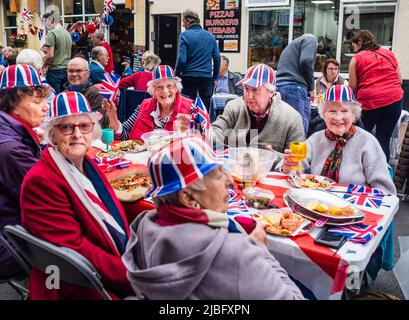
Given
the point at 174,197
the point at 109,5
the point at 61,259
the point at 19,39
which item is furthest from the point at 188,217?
the point at 19,39

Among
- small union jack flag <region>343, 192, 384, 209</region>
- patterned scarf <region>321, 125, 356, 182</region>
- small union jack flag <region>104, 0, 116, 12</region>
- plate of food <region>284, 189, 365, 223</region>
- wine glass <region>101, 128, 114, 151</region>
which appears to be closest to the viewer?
plate of food <region>284, 189, 365, 223</region>

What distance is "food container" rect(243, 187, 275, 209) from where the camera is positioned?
2088mm

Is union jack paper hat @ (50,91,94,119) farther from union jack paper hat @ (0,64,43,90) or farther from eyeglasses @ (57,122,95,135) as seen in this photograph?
union jack paper hat @ (0,64,43,90)

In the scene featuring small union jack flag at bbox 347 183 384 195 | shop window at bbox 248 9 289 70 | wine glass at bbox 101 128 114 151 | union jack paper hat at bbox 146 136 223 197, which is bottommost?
small union jack flag at bbox 347 183 384 195

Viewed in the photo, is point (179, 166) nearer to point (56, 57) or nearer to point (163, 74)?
point (163, 74)

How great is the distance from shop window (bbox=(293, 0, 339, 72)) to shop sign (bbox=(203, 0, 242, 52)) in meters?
1.32

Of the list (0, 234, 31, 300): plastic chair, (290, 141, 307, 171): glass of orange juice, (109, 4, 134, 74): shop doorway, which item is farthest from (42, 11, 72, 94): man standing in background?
(290, 141, 307, 171): glass of orange juice

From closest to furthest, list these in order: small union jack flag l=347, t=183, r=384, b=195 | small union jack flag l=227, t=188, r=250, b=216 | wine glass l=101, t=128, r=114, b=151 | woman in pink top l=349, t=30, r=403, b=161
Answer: small union jack flag l=227, t=188, r=250, b=216
small union jack flag l=347, t=183, r=384, b=195
wine glass l=101, t=128, r=114, b=151
woman in pink top l=349, t=30, r=403, b=161

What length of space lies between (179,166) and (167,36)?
31.1 feet

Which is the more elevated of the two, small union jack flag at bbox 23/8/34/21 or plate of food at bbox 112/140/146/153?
small union jack flag at bbox 23/8/34/21

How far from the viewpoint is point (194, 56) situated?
621cm

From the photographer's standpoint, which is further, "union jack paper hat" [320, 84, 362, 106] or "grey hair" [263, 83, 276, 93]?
"grey hair" [263, 83, 276, 93]

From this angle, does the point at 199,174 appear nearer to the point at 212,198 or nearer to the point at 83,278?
the point at 212,198

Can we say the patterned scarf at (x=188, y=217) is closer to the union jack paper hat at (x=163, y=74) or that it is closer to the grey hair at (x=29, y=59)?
the union jack paper hat at (x=163, y=74)
